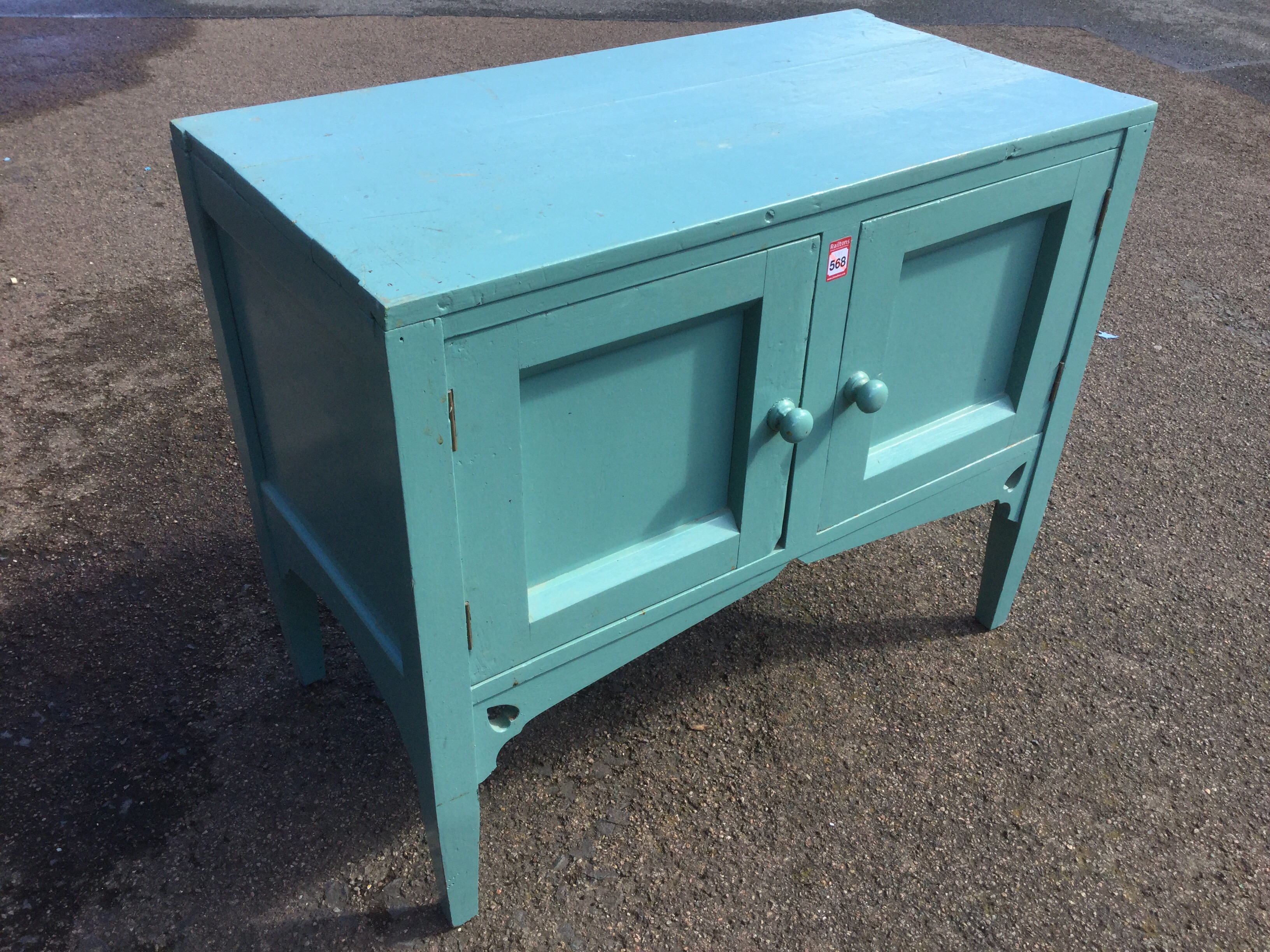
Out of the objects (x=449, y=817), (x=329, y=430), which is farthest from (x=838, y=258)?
(x=449, y=817)

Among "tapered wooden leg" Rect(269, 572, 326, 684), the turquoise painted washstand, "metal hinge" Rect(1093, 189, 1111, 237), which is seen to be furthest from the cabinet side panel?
"metal hinge" Rect(1093, 189, 1111, 237)

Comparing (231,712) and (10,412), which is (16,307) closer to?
(10,412)

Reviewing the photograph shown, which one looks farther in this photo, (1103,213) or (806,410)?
(1103,213)

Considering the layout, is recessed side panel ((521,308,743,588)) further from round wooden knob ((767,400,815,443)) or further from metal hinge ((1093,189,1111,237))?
metal hinge ((1093,189,1111,237))

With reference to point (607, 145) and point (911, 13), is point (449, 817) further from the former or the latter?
point (911, 13)

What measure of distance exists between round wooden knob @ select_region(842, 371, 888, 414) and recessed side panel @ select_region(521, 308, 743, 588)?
21cm

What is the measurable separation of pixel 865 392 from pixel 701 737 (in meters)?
0.88

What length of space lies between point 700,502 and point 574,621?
0.27 metres

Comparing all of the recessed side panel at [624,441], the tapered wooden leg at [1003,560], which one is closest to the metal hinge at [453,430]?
the recessed side panel at [624,441]

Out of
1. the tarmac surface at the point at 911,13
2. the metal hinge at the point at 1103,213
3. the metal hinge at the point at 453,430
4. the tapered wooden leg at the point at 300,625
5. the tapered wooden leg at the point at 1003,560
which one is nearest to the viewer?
the metal hinge at the point at 453,430

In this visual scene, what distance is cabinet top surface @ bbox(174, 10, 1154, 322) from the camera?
1.24 metres

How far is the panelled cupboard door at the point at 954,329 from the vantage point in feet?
5.21

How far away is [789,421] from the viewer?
154 cm

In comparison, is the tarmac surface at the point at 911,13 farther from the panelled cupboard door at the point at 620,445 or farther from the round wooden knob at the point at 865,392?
the panelled cupboard door at the point at 620,445
